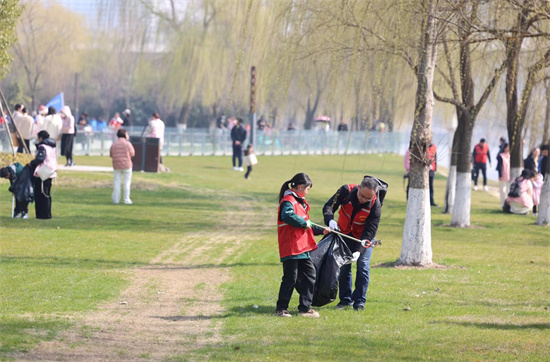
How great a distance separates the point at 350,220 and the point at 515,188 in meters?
15.1

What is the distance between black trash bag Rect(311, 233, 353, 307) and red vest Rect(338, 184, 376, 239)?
353 millimetres

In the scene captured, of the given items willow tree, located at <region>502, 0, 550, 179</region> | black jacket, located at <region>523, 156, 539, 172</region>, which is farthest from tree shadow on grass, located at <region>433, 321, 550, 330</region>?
black jacket, located at <region>523, 156, 539, 172</region>

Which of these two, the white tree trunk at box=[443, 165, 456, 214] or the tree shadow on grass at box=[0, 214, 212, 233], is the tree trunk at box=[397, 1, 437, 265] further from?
the white tree trunk at box=[443, 165, 456, 214]

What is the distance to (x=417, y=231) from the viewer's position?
13562 mm

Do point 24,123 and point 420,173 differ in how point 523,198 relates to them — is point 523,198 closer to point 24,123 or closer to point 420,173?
point 420,173

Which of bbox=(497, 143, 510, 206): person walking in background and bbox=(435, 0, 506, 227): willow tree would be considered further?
bbox=(497, 143, 510, 206): person walking in background

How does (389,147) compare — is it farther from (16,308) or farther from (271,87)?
(16,308)

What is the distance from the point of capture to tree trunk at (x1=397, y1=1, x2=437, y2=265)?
13.2 metres

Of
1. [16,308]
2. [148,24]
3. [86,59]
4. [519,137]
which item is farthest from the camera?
[86,59]

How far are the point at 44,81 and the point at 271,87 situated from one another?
174 ft

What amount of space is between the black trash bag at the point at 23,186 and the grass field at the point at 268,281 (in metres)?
0.55

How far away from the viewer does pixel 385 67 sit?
46.6 ft

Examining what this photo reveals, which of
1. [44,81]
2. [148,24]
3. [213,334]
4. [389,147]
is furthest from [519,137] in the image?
[44,81]

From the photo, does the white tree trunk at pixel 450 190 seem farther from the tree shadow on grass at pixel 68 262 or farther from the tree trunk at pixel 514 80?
the tree shadow on grass at pixel 68 262
